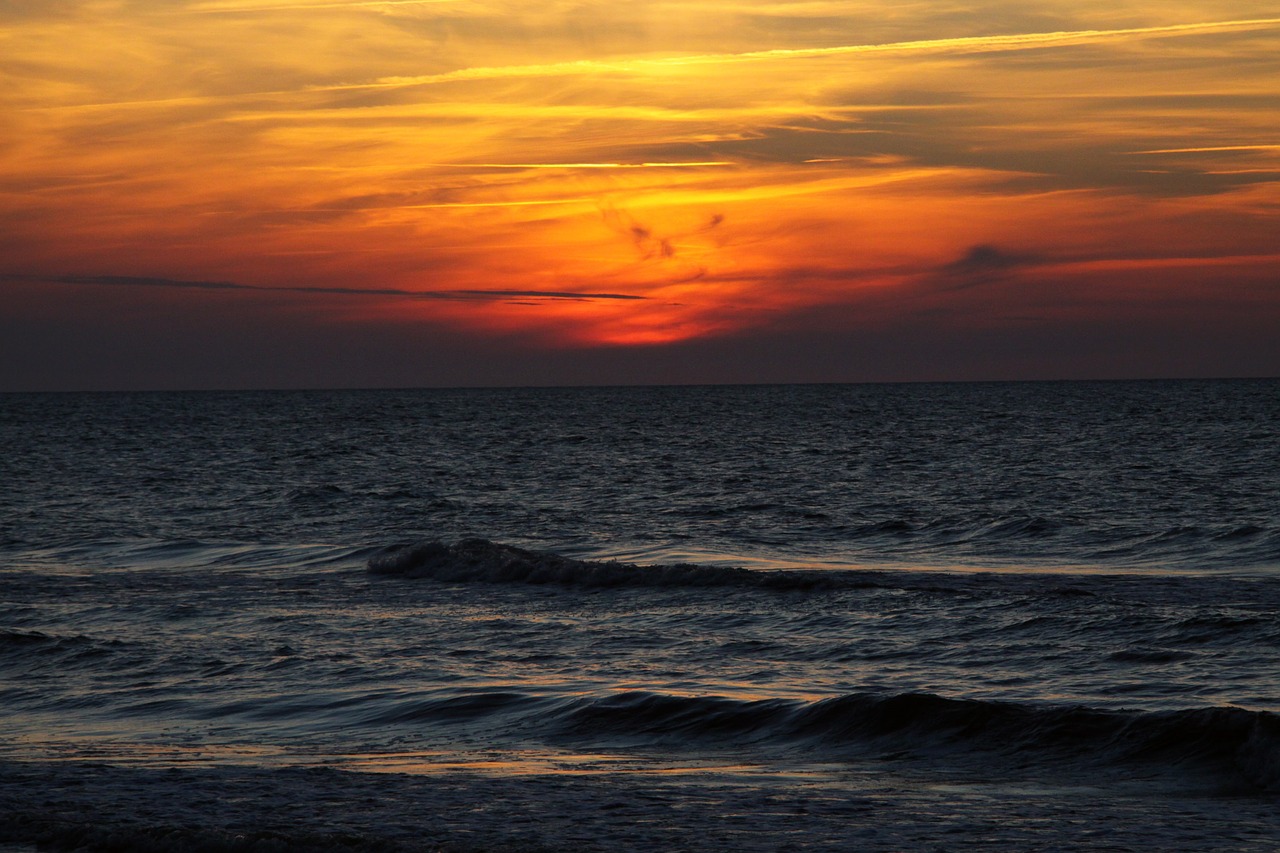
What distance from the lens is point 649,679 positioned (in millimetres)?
14125

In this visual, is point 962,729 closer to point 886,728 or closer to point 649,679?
point 886,728

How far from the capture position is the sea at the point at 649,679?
896cm

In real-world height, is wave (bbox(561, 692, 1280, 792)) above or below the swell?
above

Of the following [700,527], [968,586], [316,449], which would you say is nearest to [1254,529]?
[968,586]

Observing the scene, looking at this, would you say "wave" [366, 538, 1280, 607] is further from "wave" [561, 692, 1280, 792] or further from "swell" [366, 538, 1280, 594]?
"wave" [561, 692, 1280, 792]

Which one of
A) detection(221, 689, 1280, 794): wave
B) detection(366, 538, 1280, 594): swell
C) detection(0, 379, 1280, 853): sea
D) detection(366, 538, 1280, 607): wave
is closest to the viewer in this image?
detection(0, 379, 1280, 853): sea

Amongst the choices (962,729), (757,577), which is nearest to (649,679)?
A: (962,729)

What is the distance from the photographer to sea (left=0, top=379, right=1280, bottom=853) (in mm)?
8961

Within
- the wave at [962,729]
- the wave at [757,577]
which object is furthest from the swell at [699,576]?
the wave at [962,729]

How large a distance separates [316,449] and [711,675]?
68.8 meters

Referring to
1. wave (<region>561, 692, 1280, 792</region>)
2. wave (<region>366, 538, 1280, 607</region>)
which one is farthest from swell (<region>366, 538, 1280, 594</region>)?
wave (<region>561, 692, 1280, 792</region>)

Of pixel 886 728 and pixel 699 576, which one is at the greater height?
pixel 886 728

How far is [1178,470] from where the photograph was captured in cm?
4931

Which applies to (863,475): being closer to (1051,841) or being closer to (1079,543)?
(1079,543)
